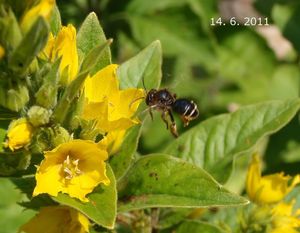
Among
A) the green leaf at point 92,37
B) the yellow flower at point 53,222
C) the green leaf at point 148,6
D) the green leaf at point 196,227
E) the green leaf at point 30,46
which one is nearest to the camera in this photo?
the green leaf at point 30,46

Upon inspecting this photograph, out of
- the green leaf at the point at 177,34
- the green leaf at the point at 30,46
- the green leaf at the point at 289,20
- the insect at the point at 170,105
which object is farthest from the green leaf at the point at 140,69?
the green leaf at the point at 289,20

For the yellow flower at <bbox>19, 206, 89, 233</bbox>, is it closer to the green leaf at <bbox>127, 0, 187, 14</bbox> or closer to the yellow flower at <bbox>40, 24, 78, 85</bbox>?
the yellow flower at <bbox>40, 24, 78, 85</bbox>

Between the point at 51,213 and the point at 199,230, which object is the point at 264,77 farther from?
the point at 51,213

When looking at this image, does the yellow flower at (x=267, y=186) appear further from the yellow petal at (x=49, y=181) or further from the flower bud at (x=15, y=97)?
the flower bud at (x=15, y=97)

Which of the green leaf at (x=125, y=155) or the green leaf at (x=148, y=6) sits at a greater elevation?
the green leaf at (x=125, y=155)

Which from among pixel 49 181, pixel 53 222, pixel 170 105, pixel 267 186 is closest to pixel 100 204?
pixel 49 181

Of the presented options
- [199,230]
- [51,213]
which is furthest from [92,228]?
[199,230]
